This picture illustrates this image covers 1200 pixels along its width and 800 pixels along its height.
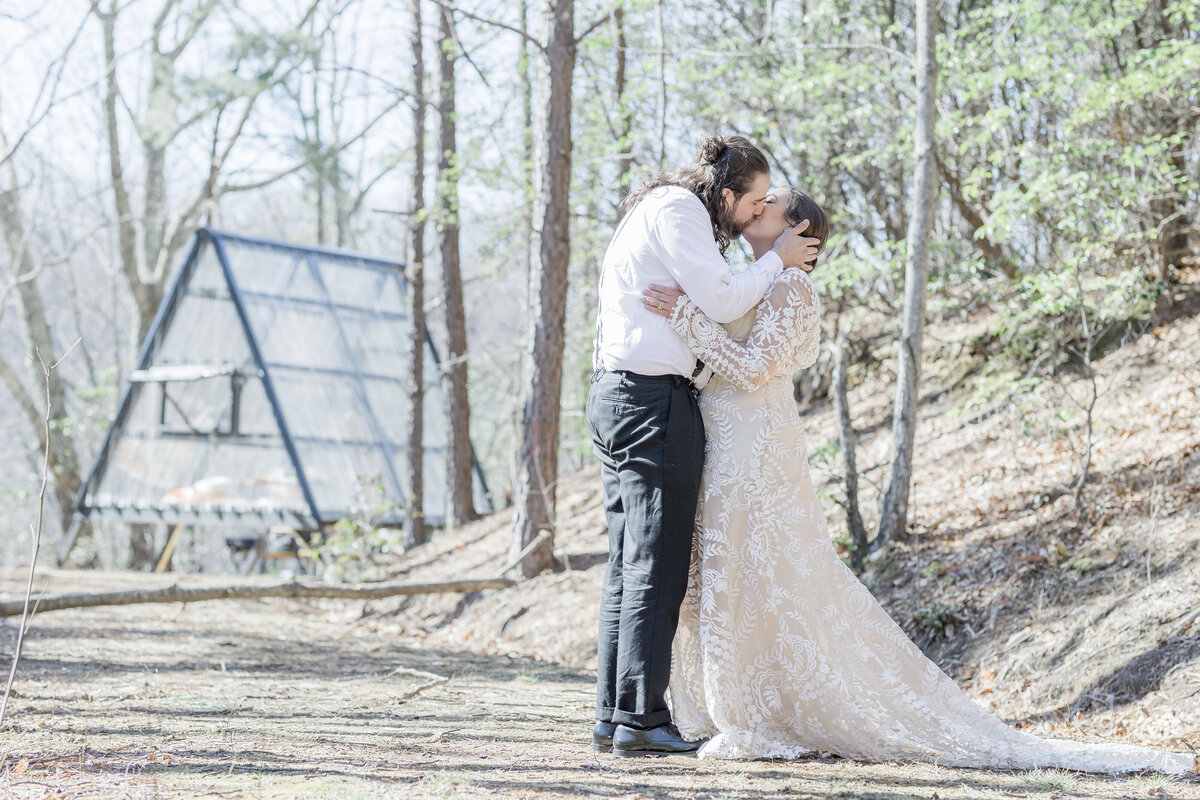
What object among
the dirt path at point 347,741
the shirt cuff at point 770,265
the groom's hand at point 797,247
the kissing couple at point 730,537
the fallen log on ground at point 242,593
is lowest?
the fallen log on ground at point 242,593

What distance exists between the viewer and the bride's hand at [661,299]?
312cm

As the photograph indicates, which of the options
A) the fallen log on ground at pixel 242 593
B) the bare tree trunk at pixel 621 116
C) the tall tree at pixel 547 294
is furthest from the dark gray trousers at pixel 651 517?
the bare tree trunk at pixel 621 116

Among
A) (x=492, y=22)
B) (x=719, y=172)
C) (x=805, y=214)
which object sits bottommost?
(x=805, y=214)

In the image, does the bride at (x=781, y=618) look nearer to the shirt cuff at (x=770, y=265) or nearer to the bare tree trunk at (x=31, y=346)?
the shirt cuff at (x=770, y=265)

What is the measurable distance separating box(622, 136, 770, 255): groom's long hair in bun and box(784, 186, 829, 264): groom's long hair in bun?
14cm

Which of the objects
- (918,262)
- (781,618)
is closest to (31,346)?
(918,262)

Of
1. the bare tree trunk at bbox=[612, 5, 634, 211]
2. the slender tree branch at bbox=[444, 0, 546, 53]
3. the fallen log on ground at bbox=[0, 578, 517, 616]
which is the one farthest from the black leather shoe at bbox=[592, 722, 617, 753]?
the bare tree trunk at bbox=[612, 5, 634, 211]

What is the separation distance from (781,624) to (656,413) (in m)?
0.78

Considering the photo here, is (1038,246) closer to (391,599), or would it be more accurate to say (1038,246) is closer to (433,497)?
(391,599)

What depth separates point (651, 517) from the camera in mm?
3064

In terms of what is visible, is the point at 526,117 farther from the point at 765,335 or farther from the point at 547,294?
the point at 765,335

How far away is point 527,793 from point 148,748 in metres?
1.23

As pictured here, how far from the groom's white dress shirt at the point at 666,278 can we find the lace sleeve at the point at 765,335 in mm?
41

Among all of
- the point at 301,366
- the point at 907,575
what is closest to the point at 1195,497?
the point at 907,575
